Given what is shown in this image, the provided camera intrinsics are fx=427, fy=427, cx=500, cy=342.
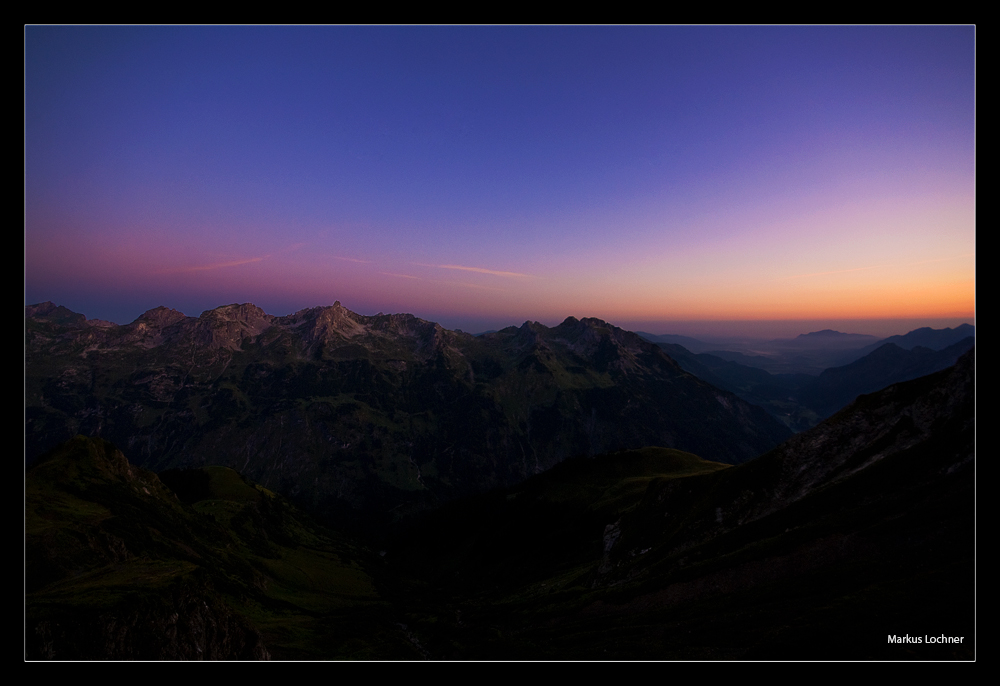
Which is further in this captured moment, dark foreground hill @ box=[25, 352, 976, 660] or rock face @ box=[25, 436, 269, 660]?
rock face @ box=[25, 436, 269, 660]

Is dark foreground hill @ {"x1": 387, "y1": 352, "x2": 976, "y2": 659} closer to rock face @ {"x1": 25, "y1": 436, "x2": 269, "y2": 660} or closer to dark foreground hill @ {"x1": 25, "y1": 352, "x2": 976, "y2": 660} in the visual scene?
dark foreground hill @ {"x1": 25, "y1": 352, "x2": 976, "y2": 660}

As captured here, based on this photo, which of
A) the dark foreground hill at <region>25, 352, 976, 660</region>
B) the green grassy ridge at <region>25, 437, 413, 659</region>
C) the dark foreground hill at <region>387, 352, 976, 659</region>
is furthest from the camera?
the green grassy ridge at <region>25, 437, 413, 659</region>

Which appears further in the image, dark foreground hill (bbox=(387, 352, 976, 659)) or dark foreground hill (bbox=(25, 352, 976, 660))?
dark foreground hill (bbox=(25, 352, 976, 660))

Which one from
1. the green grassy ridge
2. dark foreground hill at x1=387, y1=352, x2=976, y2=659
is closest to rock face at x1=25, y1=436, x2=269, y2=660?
the green grassy ridge

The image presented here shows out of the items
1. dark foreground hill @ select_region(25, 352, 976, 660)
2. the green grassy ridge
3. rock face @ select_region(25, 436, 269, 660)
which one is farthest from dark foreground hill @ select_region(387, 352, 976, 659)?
rock face @ select_region(25, 436, 269, 660)

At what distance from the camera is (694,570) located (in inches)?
2505

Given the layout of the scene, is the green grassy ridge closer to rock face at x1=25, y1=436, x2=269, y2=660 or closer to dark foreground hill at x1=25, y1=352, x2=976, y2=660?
rock face at x1=25, y1=436, x2=269, y2=660

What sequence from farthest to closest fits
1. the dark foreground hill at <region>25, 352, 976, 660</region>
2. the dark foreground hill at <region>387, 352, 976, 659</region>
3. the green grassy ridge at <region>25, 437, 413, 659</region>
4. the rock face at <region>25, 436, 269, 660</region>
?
the green grassy ridge at <region>25, 437, 413, 659</region>
the rock face at <region>25, 436, 269, 660</region>
the dark foreground hill at <region>25, 352, 976, 660</region>
the dark foreground hill at <region>387, 352, 976, 659</region>

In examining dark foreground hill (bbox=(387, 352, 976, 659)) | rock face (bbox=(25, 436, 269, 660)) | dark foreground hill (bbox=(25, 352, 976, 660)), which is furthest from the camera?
rock face (bbox=(25, 436, 269, 660))

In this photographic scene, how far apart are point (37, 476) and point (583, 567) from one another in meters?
132

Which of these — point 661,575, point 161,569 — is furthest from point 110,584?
point 661,575

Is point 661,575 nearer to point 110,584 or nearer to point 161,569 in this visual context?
point 161,569
